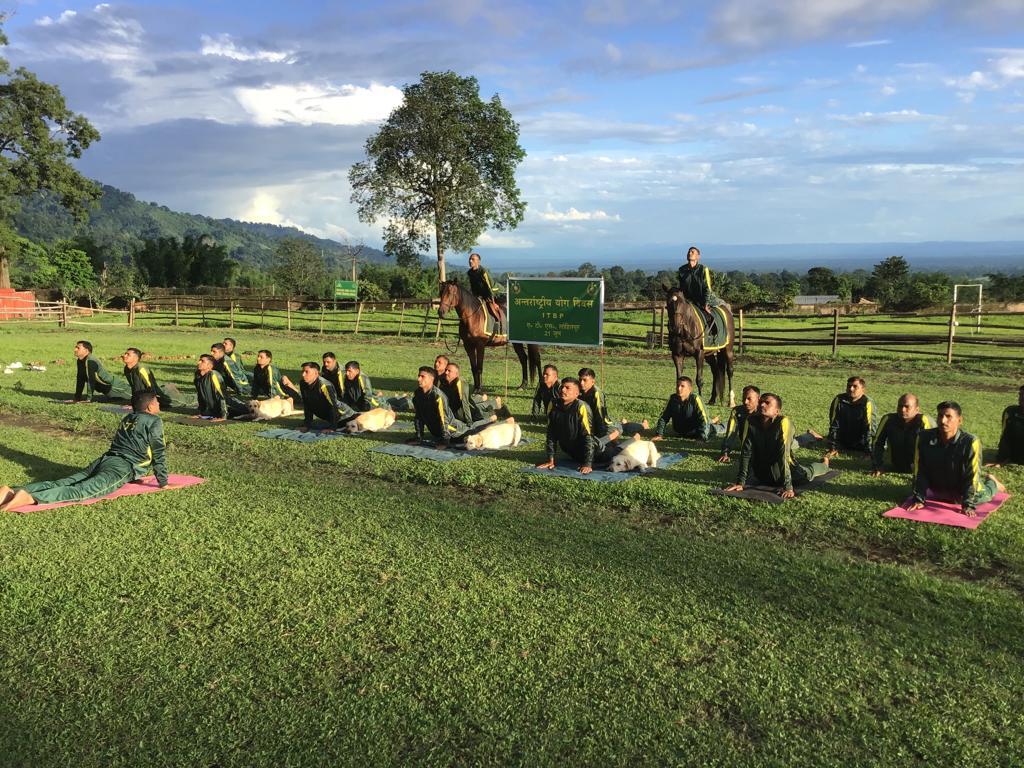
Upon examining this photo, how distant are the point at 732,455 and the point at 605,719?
603 cm

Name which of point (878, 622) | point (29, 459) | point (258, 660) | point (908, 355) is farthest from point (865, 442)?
point (908, 355)

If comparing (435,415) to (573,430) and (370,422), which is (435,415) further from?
(573,430)

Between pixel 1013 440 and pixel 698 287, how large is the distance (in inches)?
227

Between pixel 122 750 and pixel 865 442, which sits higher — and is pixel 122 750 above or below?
below

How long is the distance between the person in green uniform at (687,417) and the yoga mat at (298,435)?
4.63 m

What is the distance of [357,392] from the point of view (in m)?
12.0

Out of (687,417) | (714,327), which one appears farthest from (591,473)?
(714,327)

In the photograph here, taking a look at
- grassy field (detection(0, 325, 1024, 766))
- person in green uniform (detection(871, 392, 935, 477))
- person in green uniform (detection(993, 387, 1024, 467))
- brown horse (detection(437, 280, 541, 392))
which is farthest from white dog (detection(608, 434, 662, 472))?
brown horse (detection(437, 280, 541, 392))

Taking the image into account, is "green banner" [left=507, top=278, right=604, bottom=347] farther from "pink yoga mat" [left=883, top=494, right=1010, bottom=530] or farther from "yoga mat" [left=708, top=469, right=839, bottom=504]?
"pink yoga mat" [left=883, top=494, right=1010, bottom=530]

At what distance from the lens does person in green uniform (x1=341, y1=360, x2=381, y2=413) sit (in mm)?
11930

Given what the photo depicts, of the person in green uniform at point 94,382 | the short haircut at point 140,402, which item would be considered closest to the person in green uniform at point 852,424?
the short haircut at point 140,402

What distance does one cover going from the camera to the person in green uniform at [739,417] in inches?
326

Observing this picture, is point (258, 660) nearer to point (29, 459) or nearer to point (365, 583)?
point (365, 583)

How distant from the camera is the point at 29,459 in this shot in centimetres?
988
